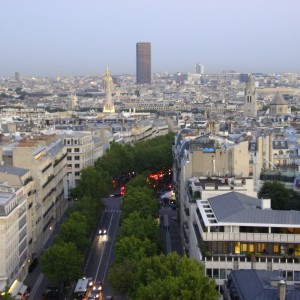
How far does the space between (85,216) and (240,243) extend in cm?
2123

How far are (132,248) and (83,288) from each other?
3.82 metres

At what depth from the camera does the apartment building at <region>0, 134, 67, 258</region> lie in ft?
193

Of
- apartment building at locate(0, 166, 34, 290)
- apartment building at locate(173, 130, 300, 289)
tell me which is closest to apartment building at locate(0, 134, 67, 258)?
apartment building at locate(0, 166, 34, 290)

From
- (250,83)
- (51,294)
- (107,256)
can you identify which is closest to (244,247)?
(51,294)

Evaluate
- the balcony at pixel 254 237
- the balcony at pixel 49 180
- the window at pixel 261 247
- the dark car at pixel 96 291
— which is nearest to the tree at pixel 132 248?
the dark car at pixel 96 291

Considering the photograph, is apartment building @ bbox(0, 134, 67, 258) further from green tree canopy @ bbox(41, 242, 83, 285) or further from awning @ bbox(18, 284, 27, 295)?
green tree canopy @ bbox(41, 242, 83, 285)

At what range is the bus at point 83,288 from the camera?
4706 cm

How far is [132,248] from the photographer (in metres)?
46.9

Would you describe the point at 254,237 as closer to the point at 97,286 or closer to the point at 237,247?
the point at 237,247

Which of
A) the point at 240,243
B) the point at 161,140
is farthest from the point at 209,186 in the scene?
the point at 161,140

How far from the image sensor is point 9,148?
66562mm

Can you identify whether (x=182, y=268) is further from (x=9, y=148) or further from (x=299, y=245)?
(x=9, y=148)

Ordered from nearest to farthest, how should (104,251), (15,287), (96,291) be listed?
(96,291) < (15,287) < (104,251)

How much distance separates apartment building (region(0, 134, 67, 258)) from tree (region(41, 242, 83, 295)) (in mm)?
7917
